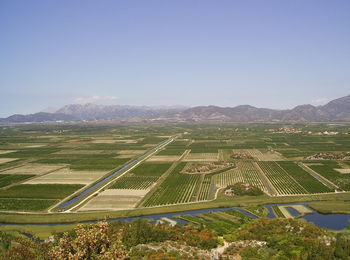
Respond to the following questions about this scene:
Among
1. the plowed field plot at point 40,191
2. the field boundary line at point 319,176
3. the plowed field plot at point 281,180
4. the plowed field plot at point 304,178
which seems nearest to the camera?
the plowed field plot at point 281,180

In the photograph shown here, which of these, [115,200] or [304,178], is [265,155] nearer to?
[304,178]

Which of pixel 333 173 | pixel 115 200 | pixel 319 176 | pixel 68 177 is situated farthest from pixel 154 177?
pixel 333 173

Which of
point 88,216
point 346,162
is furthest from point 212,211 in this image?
point 346,162

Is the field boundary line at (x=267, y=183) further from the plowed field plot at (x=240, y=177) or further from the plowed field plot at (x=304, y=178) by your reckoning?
the plowed field plot at (x=304, y=178)

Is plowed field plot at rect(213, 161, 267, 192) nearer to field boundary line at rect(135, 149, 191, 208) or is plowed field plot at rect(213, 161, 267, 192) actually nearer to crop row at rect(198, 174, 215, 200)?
crop row at rect(198, 174, 215, 200)

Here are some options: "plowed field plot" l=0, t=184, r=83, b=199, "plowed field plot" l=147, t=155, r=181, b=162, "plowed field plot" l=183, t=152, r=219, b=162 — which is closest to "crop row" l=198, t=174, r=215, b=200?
"plowed field plot" l=183, t=152, r=219, b=162

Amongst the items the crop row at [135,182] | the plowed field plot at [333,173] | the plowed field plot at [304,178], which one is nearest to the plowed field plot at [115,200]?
the crop row at [135,182]
